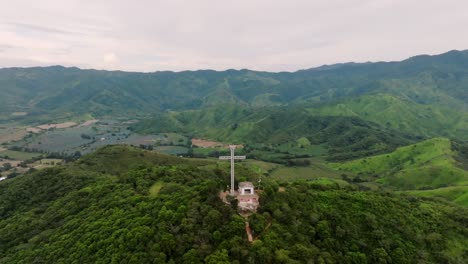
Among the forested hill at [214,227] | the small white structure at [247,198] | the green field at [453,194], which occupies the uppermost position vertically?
the small white structure at [247,198]

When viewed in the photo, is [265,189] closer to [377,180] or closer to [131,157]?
[131,157]

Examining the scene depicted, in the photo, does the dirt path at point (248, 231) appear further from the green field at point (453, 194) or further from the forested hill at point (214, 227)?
the green field at point (453, 194)

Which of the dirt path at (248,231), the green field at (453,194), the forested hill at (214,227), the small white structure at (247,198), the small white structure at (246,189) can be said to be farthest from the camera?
the green field at (453,194)

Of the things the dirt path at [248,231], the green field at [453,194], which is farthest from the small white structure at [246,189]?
the green field at [453,194]

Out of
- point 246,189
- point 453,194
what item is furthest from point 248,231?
point 453,194

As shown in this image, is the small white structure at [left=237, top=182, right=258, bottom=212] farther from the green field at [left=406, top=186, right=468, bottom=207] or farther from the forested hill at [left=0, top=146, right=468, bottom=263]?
the green field at [left=406, top=186, right=468, bottom=207]

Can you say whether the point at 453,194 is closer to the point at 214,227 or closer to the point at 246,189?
the point at 246,189

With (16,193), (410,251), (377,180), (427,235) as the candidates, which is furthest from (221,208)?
(377,180)

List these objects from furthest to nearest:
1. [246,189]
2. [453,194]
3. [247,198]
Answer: [453,194] < [246,189] < [247,198]
